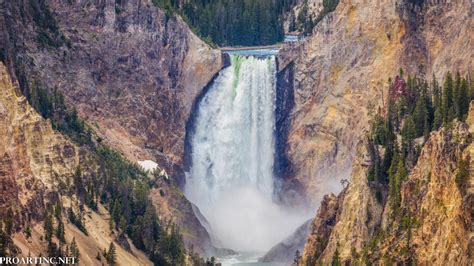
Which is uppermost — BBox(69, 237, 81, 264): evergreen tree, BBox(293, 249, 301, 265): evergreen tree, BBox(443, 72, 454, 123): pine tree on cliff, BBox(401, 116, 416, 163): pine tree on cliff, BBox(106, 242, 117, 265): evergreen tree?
BBox(443, 72, 454, 123): pine tree on cliff

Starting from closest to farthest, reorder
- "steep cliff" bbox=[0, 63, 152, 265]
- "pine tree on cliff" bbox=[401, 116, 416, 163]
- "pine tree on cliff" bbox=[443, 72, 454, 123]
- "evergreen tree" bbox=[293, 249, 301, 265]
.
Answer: "pine tree on cliff" bbox=[443, 72, 454, 123] → "pine tree on cliff" bbox=[401, 116, 416, 163] → "steep cliff" bbox=[0, 63, 152, 265] → "evergreen tree" bbox=[293, 249, 301, 265]

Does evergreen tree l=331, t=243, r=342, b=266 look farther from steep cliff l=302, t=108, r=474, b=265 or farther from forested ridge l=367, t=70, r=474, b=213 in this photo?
forested ridge l=367, t=70, r=474, b=213

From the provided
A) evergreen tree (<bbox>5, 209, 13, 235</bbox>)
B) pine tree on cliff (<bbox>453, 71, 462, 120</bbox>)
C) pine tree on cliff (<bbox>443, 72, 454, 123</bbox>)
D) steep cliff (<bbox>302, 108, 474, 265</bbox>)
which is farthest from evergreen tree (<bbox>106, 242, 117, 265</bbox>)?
pine tree on cliff (<bbox>453, 71, 462, 120</bbox>)

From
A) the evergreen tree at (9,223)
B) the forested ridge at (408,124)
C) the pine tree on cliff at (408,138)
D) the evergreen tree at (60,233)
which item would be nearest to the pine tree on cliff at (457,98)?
the forested ridge at (408,124)

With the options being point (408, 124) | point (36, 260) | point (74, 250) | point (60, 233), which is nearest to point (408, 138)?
point (408, 124)

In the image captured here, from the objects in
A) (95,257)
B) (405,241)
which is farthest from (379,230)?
(95,257)
